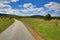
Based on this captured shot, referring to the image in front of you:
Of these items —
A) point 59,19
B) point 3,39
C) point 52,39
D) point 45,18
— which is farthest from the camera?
point 45,18

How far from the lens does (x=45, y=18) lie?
1613 inches

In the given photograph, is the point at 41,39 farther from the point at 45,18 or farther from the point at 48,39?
the point at 45,18

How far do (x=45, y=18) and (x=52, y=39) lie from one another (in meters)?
28.2

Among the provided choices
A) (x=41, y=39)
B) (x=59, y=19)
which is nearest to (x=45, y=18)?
(x=59, y=19)

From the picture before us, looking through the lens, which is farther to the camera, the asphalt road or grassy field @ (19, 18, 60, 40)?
grassy field @ (19, 18, 60, 40)

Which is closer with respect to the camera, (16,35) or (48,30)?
(16,35)

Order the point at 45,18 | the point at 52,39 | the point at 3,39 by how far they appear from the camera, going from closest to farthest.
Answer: the point at 3,39 < the point at 52,39 < the point at 45,18

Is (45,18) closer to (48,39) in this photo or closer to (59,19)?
→ (59,19)

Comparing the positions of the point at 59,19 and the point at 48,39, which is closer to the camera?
the point at 48,39

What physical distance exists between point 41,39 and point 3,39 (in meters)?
2.79

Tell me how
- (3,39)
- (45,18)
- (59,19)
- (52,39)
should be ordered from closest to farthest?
(3,39)
(52,39)
(59,19)
(45,18)

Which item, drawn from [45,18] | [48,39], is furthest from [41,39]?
[45,18]

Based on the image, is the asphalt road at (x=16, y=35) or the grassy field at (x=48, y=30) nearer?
the asphalt road at (x=16, y=35)

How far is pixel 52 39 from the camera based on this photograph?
1292 cm
